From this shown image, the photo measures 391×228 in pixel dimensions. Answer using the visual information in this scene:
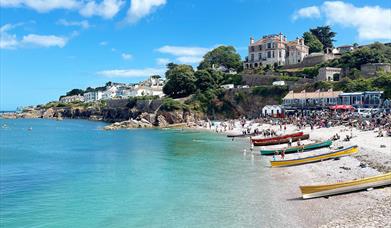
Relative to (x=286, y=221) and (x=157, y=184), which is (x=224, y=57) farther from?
(x=286, y=221)

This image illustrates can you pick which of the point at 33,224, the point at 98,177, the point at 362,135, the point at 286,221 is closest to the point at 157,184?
the point at 98,177

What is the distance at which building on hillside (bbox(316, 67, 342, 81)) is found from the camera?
6662 centimetres

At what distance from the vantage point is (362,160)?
26.0 metres

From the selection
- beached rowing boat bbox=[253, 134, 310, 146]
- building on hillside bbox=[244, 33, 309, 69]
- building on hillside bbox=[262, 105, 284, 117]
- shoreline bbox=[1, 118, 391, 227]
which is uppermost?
building on hillside bbox=[244, 33, 309, 69]

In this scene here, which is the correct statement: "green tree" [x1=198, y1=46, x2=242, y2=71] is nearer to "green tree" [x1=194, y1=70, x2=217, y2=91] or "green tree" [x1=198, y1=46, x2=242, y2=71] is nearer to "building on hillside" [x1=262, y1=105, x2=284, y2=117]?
"green tree" [x1=194, y1=70, x2=217, y2=91]

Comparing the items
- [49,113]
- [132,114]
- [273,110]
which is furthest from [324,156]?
[49,113]

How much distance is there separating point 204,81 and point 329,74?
26303mm

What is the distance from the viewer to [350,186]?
18.9 m

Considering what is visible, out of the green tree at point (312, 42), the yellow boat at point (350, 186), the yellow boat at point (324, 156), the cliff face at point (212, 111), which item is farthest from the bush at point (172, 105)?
the yellow boat at point (350, 186)

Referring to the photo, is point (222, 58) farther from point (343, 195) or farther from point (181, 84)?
point (343, 195)

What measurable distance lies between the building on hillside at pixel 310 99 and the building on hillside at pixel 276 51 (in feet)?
67.8

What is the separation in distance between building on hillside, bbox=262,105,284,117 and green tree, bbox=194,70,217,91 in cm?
1831

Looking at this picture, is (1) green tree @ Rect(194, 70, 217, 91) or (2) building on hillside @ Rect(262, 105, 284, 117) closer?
(2) building on hillside @ Rect(262, 105, 284, 117)

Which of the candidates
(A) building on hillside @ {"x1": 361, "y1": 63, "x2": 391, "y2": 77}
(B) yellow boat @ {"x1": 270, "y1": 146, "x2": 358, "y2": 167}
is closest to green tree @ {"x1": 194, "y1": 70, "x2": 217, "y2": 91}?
(A) building on hillside @ {"x1": 361, "y1": 63, "x2": 391, "y2": 77}
